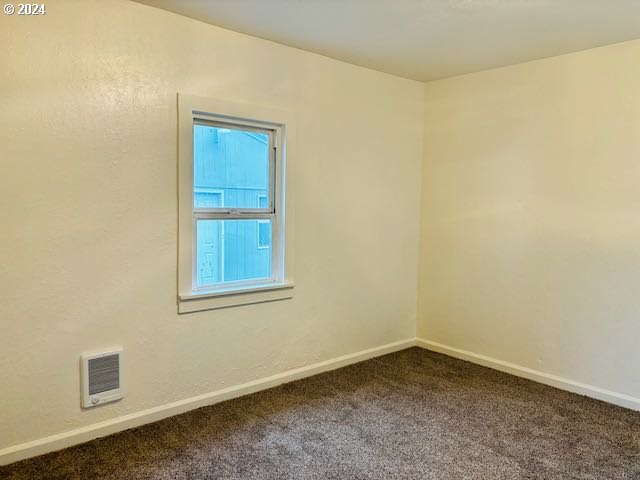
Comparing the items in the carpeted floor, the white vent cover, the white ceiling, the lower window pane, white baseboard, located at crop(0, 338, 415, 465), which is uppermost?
the white ceiling

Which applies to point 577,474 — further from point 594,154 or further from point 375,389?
point 594,154

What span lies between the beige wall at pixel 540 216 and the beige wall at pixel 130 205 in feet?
3.23

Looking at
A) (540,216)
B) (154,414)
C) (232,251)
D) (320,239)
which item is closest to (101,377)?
(154,414)

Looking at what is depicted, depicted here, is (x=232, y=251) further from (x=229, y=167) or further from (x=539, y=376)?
(x=539, y=376)

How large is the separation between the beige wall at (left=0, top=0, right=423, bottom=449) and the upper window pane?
8.6 inches

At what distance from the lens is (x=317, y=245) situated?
350 cm

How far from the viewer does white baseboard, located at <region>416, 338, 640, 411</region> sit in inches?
121

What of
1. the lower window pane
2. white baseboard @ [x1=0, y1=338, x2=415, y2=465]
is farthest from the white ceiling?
white baseboard @ [x1=0, y1=338, x2=415, y2=465]

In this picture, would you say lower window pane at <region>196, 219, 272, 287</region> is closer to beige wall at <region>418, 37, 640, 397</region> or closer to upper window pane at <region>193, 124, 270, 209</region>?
upper window pane at <region>193, 124, 270, 209</region>

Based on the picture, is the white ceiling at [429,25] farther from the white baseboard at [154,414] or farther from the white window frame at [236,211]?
the white baseboard at [154,414]

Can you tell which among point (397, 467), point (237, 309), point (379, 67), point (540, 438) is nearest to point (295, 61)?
point (379, 67)

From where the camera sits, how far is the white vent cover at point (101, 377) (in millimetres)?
2482

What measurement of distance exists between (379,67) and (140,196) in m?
2.18

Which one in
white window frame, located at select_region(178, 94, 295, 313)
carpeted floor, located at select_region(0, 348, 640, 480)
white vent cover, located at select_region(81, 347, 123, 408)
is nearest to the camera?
carpeted floor, located at select_region(0, 348, 640, 480)
